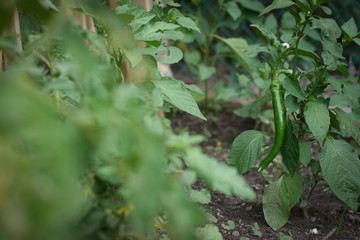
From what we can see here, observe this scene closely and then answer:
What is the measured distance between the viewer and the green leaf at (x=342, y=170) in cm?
146

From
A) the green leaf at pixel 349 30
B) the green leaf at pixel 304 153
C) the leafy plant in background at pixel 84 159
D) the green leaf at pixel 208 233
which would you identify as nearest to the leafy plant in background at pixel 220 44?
the green leaf at pixel 349 30

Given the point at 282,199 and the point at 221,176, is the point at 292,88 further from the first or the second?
the point at 221,176

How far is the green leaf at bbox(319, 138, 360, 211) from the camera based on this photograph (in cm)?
146

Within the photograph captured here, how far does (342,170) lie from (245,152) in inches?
16.9

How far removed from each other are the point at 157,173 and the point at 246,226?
1074mm

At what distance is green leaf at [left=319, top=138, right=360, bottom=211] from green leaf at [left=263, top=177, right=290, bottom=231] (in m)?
0.25

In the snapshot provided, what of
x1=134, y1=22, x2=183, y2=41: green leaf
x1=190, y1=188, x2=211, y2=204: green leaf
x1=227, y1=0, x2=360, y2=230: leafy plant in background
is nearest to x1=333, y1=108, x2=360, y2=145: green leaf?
x1=227, y1=0, x2=360, y2=230: leafy plant in background

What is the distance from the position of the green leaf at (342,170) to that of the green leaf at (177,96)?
23.7 inches

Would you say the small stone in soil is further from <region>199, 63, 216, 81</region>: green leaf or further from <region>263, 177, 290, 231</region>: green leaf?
<region>199, 63, 216, 81</region>: green leaf

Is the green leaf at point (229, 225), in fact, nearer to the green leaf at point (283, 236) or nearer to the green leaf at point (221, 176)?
the green leaf at point (283, 236)

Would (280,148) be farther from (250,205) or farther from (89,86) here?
(89,86)

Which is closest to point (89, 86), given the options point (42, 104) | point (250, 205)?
point (42, 104)

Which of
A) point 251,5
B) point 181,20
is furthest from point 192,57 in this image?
point 181,20

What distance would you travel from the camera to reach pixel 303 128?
5.29 ft
